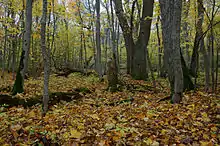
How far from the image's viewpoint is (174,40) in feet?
15.6

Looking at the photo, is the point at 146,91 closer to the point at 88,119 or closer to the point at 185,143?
the point at 88,119

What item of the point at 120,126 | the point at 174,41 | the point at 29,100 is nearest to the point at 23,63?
the point at 29,100

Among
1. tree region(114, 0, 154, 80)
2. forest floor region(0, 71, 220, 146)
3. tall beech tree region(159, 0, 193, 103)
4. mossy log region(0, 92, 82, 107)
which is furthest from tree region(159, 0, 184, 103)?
tree region(114, 0, 154, 80)

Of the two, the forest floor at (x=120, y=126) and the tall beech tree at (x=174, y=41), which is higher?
the tall beech tree at (x=174, y=41)

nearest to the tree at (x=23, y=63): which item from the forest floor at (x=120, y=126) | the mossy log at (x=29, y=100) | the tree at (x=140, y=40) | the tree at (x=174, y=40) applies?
the mossy log at (x=29, y=100)

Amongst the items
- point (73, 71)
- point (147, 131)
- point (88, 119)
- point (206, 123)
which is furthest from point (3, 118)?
point (73, 71)

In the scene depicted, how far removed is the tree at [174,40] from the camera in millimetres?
4688

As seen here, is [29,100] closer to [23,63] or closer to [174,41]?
[23,63]

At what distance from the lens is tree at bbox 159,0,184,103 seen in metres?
4.69

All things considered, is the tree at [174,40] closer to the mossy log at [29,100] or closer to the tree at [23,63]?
the mossy log at [29,100]

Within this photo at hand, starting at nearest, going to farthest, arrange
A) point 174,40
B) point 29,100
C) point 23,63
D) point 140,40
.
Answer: point 174,40
point 29,100
point 23,63
point 140,40

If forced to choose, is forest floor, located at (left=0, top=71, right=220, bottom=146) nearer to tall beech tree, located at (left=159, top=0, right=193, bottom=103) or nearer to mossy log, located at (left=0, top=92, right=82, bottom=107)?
tall beech tree, located at (left=159, top=0, right=193, bottom=103)

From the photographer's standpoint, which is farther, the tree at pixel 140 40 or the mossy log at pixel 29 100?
the tree at pixel 140 40

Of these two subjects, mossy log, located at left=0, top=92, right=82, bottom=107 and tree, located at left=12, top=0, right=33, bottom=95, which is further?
tree, located at left=12, top=0, right=33, bottom=95
